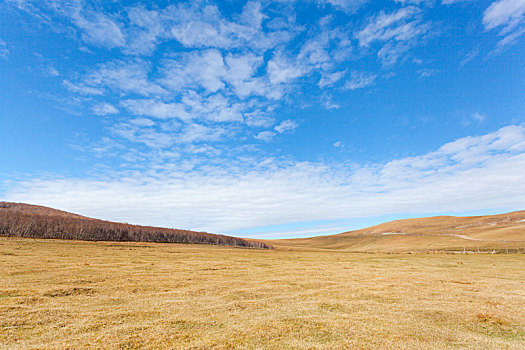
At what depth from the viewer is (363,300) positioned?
40.3ft

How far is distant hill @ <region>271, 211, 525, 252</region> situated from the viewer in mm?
89188

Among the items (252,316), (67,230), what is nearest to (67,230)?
(67,230)

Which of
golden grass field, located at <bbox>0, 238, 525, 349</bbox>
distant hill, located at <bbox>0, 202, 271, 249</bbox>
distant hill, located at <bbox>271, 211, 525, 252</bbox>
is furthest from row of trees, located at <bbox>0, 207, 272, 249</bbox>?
golden grass field, located at <bbox>0, 238, 525, 349</bbox>

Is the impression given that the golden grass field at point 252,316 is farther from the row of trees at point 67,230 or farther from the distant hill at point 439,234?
the distant hill at point 439,234

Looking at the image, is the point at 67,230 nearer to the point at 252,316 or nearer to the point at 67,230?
the point at 67,230

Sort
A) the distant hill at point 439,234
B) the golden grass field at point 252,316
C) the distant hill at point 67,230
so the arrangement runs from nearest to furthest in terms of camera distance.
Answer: the golden grass field at point 252,316 → the distant hill at point 67,230 → the distant hill at point 439,234

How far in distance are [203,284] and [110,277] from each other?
6.31 m

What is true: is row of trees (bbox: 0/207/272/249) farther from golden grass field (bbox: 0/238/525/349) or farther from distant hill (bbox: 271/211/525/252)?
golden grass field (bbox: 0/238/525/349)

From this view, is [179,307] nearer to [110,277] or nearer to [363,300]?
[363,300]

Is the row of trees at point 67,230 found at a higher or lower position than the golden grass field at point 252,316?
higher

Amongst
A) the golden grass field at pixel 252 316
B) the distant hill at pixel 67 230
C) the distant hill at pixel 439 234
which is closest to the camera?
the golden grass field at pixel 252 316

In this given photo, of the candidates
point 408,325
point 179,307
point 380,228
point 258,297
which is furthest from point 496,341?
point 380,228

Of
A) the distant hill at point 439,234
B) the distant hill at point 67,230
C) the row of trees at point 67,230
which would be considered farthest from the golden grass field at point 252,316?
the distant hill at point 439,234

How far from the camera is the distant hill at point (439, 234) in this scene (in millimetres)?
89188
